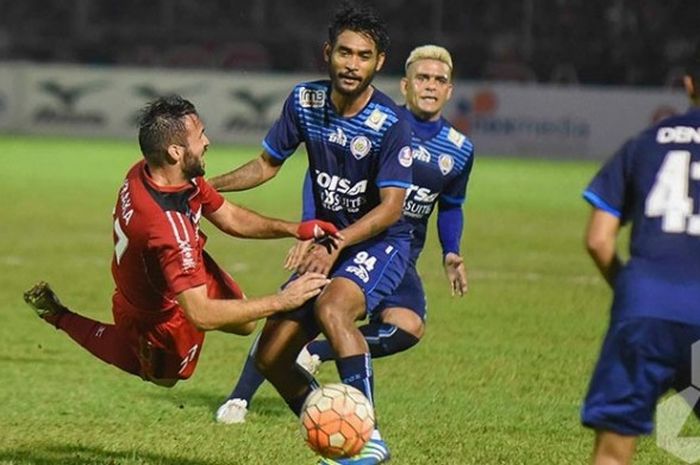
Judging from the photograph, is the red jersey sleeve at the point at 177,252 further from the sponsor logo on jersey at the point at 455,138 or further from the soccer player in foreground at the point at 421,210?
the sponsor logo on jersey at the point at 455,138

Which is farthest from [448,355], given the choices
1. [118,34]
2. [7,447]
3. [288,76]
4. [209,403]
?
[118,34]

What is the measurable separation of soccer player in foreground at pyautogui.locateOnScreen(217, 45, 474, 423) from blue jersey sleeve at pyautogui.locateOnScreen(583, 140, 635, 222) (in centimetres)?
295

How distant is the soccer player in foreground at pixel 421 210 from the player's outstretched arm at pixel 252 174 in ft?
2.69

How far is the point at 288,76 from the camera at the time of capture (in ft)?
102

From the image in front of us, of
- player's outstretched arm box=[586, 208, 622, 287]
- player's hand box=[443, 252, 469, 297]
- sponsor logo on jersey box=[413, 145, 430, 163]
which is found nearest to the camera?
player's outstretched arm box=[586, 208, 622, 287]

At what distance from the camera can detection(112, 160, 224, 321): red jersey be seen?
20.4 feet

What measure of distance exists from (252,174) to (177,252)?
137 cm

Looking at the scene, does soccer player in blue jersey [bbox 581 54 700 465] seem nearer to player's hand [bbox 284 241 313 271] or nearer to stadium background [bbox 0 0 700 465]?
player's hand [bbox 284 241 313 271]

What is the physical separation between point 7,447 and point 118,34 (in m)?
25.9

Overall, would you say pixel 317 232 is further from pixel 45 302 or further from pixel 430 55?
pixel 430 55

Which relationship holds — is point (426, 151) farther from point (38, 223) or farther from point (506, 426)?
point (38, 223)

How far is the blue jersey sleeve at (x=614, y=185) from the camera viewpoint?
16.0ft

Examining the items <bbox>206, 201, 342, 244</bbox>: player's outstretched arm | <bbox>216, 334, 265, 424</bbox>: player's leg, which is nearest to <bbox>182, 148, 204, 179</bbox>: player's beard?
<bbox>206, 201, 342, 244</bbox>: player's outstretched arm

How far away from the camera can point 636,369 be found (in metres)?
4.85
